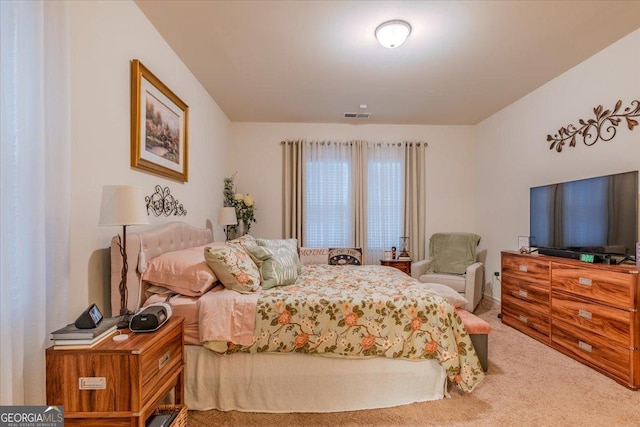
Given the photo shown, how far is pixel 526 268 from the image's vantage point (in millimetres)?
3209

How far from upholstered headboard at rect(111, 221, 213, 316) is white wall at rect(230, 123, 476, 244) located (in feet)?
7.24

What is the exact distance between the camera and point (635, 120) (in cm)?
255

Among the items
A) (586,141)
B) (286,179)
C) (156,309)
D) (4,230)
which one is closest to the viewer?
(4,230)

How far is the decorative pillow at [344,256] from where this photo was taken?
439cm

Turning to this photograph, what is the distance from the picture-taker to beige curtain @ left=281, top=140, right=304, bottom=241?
15.8 feet

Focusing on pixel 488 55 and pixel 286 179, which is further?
pixel 286 179

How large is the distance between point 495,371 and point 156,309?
2.56 m

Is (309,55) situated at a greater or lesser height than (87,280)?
greater

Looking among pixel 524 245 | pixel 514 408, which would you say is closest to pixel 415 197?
pixel 524 245

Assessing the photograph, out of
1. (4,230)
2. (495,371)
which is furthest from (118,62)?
(495,371)

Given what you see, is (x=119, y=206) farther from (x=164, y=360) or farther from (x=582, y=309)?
(x=582, y=309)

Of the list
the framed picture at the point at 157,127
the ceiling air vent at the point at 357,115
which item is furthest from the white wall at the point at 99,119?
the ceiling air vent at the point at 357,115

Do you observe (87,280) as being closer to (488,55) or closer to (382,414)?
(382,414)

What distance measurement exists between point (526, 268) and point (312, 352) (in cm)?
258
